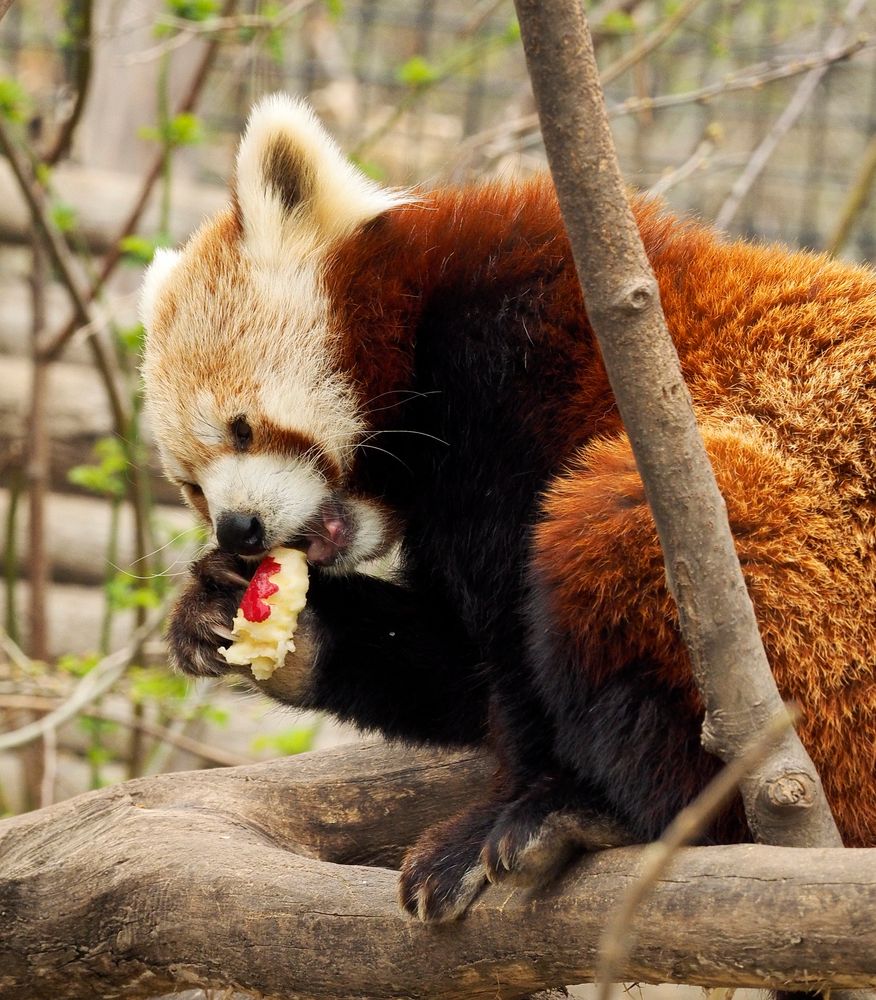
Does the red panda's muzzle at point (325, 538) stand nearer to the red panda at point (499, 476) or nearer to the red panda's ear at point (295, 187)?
the red panda at point (499, 476)

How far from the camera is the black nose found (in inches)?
89.5

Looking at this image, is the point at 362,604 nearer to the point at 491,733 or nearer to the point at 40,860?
the point at 491,733

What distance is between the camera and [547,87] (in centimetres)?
127

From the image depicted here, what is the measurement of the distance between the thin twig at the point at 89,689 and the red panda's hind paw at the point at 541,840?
6.98ft

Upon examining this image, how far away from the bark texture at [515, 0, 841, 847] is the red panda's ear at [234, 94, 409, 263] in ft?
3.43

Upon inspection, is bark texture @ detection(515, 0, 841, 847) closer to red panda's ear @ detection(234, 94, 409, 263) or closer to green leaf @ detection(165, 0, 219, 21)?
red panda's ear @ detection(234, 94, 409, 263)

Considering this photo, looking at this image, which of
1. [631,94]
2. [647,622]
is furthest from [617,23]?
[631,94]

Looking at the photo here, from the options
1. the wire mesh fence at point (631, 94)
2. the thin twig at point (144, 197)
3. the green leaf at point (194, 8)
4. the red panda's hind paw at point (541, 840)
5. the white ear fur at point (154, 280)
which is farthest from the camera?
the wire mesh fence at point (631, 94)

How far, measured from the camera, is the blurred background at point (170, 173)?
3.96 meters

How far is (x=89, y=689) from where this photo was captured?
12.3 feet

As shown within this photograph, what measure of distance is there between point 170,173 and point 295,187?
7.23 ft

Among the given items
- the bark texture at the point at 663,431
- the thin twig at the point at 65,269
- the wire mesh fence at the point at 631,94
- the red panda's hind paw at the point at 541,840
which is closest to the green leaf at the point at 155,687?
the thin twig at the point at 65,269

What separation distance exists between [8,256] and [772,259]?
5.64 meters

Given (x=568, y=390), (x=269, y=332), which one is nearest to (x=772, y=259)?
(x=568, y=390)
